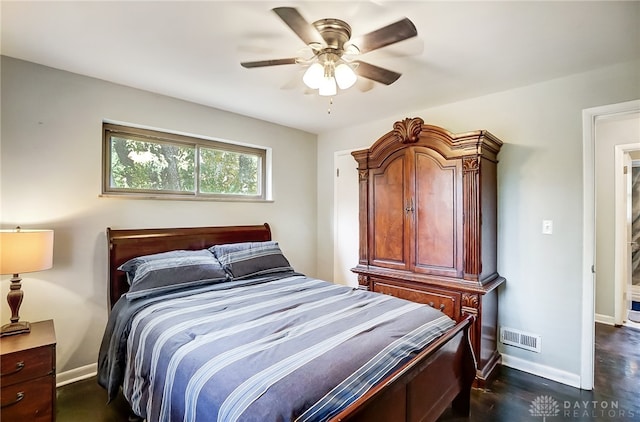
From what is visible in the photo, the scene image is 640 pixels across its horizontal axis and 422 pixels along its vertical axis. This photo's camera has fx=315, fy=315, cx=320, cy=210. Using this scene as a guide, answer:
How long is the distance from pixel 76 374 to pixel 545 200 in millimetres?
4009

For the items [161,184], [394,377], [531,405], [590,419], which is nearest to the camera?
[394,377]

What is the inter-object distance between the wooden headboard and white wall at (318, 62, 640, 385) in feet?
8.40

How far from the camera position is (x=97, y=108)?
2.57 meters

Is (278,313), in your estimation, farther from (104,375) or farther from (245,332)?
(104,375)

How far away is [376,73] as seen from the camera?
1.91m

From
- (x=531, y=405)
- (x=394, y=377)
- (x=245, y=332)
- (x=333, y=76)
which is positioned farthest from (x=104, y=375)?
(x=531, y=405)

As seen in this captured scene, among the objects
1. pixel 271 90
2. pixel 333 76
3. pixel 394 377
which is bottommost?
pixel 394 377

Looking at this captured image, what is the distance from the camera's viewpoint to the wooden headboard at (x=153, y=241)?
2549 millimetres

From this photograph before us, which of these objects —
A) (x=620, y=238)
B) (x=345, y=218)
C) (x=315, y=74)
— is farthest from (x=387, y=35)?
(x=620, y=238)

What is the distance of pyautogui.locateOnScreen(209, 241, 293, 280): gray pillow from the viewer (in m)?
2.74

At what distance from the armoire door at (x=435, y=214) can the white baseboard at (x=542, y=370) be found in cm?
99

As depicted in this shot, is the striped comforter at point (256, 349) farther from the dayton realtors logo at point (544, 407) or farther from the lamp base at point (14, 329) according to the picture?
the dayton realtors logo at point (544, 407)

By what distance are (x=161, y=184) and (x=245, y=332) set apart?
2019 mm

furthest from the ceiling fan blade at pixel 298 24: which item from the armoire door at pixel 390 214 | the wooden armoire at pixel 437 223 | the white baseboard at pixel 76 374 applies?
the white baseboard at pixel 76 374
